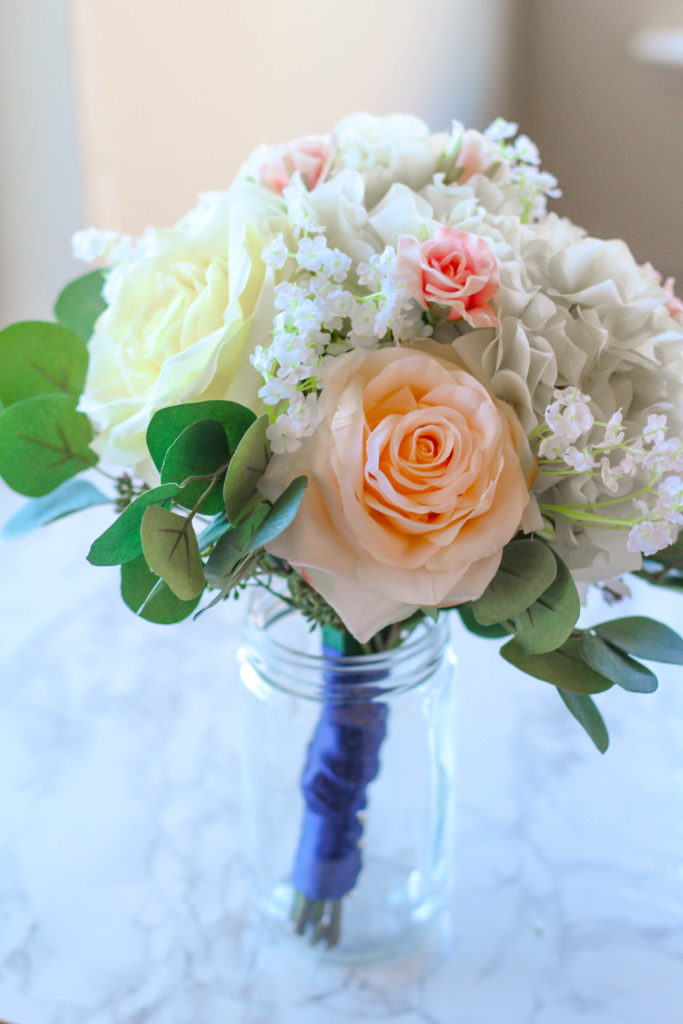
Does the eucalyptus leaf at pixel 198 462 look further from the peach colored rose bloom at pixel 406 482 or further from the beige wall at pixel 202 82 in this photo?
the beige wall at pixel 202 82

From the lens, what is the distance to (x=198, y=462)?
43 cm

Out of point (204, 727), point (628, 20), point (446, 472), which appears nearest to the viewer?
point (446, 472)

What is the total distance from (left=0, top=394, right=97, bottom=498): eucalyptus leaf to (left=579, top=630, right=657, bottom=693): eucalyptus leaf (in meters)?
0.27

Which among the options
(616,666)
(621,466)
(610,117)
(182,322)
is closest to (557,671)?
(616,666)

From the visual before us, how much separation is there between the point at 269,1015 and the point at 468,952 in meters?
0.13

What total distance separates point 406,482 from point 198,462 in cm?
9

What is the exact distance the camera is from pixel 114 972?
23.5 inches

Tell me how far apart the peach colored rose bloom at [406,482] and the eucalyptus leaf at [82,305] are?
220 millimetres

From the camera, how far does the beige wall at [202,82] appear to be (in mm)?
1269

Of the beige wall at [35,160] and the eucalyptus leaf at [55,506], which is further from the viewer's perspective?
the beige wall at [35,160]

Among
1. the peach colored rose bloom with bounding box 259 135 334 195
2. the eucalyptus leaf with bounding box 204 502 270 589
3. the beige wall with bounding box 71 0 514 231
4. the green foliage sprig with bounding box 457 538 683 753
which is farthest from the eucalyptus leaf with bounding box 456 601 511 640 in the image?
the beige wall with bounding box 71 0 514 231

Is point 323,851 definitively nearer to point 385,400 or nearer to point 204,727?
point 204,727

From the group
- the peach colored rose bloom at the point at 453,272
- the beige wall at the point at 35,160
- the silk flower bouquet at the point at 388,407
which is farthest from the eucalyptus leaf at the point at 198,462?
the beige wall at the point at 35,160

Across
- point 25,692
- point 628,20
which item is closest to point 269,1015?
point 25,692
